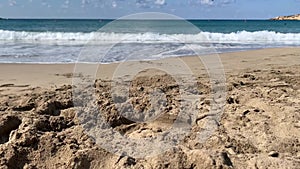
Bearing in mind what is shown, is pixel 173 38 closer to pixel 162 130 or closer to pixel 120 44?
pixel 120 44

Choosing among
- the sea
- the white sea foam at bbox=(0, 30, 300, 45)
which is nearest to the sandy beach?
the sea

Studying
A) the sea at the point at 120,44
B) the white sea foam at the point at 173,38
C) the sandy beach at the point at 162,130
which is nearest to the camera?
the sandy beach at the point at 162,130

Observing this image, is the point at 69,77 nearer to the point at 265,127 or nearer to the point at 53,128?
the point at 53,128

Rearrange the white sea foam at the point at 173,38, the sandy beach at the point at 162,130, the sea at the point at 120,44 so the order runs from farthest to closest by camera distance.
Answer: the white sea foam at the point at 173,38
the sea at the point at 120,44
the sandy beach at the point at 162,130

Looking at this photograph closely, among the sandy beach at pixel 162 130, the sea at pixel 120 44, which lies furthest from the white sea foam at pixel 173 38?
the sandy beach at pixel 162 130

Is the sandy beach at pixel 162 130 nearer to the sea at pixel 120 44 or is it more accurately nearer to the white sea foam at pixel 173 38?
the sea at pixel 120 44

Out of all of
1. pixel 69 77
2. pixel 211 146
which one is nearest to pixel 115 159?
pixel 211 146

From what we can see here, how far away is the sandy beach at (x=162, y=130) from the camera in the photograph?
7.55 feet

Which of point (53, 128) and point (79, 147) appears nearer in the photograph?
point (79, 147)

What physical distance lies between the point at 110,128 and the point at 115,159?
611mm

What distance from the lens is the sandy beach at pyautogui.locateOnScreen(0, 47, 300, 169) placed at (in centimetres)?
230

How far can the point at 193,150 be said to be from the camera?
236 cm

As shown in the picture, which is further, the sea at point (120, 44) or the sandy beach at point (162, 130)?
the sea at point (120, 44)

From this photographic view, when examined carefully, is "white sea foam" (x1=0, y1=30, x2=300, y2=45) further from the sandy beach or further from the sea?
the sandy beach
